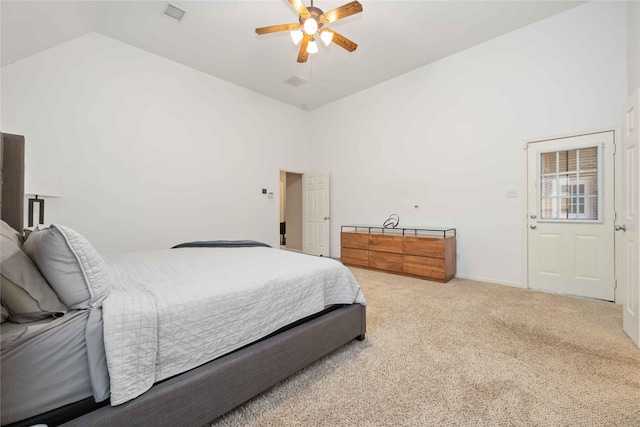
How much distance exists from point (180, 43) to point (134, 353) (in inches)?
165

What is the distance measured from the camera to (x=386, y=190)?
498cm

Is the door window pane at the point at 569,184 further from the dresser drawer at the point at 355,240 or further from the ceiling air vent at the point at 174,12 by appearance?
the ceiling air vent at the point at 174,12

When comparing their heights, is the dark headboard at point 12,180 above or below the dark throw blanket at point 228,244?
above

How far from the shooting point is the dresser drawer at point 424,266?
3760 millimetres

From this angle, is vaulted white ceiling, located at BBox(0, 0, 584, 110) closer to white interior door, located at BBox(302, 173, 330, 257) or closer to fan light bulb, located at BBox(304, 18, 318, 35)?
fan light bulb, located at BBox(304, 18, 318, 35)

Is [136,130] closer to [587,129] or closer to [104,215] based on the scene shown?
[104,215]

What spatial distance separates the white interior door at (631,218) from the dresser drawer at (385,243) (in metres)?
2.37

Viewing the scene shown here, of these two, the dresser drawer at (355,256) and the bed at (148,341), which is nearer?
the bed at (148,341)

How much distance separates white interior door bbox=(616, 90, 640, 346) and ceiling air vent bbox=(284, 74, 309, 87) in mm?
4124

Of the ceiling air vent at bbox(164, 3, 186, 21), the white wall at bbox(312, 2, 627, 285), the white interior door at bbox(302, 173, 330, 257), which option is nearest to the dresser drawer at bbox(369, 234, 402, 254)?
the white wall at bbox(312, 2, 627, 285)

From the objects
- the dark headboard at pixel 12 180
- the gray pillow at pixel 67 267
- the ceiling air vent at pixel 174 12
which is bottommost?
the gray pillow at pixel 67 267

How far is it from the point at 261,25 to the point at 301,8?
121cm

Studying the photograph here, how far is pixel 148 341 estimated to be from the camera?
107 cm

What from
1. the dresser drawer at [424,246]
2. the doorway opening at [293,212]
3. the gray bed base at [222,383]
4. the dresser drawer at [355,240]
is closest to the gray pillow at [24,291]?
the gray bed base at [222,383]
